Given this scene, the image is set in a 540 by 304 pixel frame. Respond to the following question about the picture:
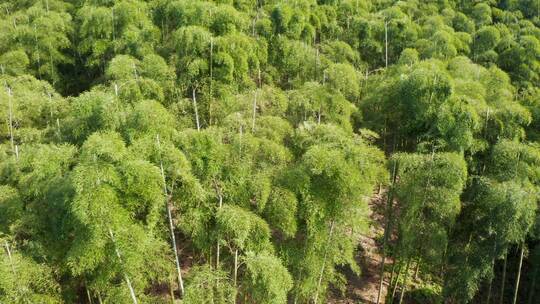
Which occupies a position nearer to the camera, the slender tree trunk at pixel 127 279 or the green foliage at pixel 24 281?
the green foliage at pixel 24 281

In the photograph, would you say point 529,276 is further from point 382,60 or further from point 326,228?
point 382,60

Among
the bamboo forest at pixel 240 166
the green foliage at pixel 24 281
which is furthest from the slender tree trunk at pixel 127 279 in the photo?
the green foliage at pixel 24 281

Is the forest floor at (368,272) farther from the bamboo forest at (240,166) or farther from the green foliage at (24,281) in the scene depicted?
the green foliage at (24,281)

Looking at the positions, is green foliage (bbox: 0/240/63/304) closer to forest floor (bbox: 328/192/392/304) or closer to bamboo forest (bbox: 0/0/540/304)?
bamboo forest (bbox: 0/0/540/304)

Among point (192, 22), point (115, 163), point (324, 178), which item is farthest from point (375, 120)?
point (115, 163)

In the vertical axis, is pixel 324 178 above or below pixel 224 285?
above

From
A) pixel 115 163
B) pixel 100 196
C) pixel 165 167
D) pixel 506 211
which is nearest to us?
pixel 100 196

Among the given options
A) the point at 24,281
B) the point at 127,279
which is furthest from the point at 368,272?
the point at 24,281
